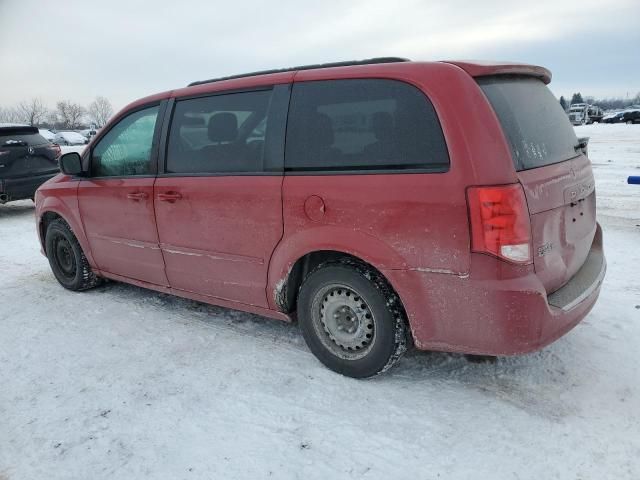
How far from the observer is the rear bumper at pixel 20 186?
8.55m

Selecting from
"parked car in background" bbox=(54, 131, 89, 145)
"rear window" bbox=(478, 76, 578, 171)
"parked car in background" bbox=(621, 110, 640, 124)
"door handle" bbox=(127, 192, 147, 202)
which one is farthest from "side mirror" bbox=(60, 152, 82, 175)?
"parked car in background" bbox=(621, 110, 640, 124)

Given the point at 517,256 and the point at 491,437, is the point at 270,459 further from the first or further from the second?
the point at 517,256

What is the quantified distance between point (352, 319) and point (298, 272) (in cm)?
48

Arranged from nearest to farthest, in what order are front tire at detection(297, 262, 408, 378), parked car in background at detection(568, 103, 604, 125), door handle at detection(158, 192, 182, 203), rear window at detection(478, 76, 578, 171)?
rear window at detection(478, 76, 578, 171)
front tire at detection(297, 262, 408, 378)
door handle at detection(158, 192, 182, 203)
parked car in background at detection(568, 103, 604, 125)

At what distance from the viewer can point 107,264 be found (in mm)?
4461

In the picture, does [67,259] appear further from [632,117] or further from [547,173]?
[632,117]

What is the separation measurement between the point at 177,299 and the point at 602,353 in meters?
3.35

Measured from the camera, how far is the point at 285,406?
2.76m

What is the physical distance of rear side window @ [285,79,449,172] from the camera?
258 centimetres

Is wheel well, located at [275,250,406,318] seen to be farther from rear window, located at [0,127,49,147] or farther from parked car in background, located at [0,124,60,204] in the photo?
rear window, located at [0,127,49,147]

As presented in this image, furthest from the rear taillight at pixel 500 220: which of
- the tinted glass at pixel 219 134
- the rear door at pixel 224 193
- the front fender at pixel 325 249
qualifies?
the tinted glass at pixel 219 134

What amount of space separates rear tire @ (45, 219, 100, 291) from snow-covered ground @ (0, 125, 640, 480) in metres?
0.74

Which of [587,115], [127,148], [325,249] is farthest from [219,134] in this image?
[587,115]

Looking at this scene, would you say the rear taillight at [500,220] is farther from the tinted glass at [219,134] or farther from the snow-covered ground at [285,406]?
the tinted glass at [219,134]
